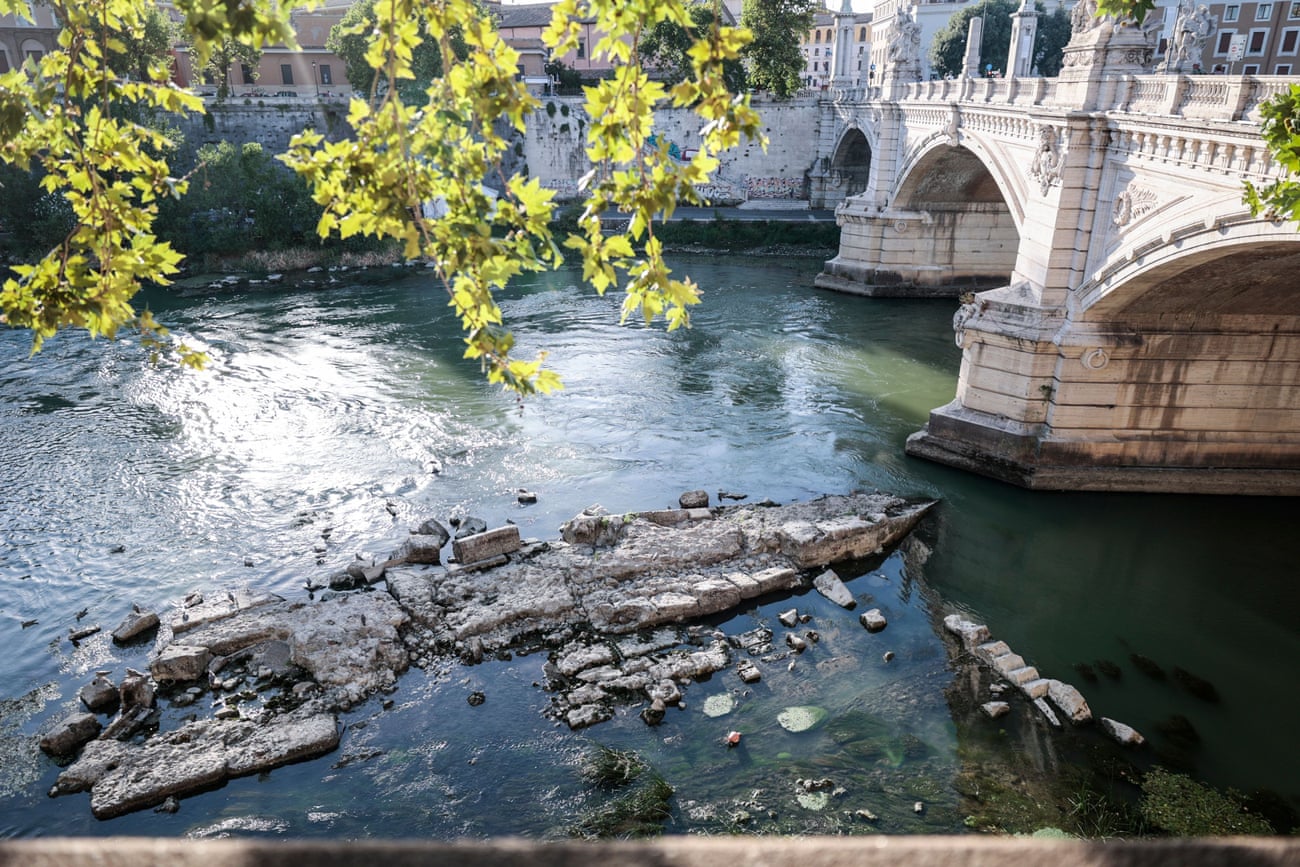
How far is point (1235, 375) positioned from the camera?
14438 millimetres

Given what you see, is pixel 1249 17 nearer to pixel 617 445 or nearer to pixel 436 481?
pixel 617 445

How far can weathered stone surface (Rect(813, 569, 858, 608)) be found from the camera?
1189 centimetres

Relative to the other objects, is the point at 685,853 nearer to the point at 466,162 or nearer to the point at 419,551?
the point at 466,162

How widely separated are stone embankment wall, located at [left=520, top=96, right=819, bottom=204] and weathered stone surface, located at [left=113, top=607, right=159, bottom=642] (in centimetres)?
3337

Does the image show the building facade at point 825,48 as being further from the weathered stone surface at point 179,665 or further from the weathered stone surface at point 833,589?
the weathered stone surface at point 179,665

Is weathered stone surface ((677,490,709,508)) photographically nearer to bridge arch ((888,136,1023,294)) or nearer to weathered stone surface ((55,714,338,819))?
weathered stone surface ((55,714,338,819))

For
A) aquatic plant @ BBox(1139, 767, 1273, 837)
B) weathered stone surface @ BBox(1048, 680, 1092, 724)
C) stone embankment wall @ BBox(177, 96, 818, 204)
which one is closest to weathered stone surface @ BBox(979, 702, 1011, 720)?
weathered stone surface @ BBox(1048, 680, 1092, 724)

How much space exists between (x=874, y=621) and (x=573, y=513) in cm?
506

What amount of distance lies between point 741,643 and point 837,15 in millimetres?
32585

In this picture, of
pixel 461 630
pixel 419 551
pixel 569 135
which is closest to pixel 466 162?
pixel 461 630

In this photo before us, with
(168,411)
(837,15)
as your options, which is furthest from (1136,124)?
(837,15)

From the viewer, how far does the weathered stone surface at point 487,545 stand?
12.3m

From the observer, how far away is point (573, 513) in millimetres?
14203

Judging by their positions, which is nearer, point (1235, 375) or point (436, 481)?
point (1235, 375)
